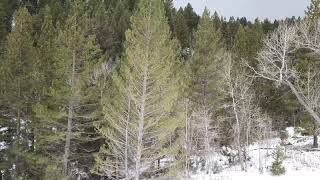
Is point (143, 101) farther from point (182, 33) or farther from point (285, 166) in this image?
point (182, 33)

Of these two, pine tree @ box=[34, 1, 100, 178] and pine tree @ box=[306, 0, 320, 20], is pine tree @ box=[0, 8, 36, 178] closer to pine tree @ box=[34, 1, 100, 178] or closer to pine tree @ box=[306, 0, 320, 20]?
pine tree @ box=[34, 1, 100, 178]

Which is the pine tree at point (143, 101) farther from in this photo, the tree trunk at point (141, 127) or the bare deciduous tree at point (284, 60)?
the bare deciduous tree at point (284, 60)

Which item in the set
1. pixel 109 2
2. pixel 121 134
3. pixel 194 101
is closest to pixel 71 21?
pixel 121 134

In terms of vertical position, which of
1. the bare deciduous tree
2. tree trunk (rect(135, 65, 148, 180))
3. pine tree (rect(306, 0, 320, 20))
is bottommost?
tree trunk (rect(135, 65, 148, 180))

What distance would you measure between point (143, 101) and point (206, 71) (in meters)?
12.5

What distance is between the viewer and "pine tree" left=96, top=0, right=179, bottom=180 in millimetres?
25547

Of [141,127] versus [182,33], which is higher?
[182,33]

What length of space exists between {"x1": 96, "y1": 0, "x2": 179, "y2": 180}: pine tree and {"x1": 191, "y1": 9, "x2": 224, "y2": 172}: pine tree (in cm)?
915

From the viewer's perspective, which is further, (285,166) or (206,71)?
(206,71)

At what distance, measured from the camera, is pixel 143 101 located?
83.4 ft

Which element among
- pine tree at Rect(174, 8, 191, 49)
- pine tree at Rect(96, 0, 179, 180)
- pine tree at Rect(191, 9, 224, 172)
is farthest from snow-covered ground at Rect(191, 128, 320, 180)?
pine tree at Rect(174, 8, 191, 49)

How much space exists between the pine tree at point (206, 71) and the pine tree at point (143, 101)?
30.0 ft

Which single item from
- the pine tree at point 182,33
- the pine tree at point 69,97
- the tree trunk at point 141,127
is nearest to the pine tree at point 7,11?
the pine tree at point 182,33

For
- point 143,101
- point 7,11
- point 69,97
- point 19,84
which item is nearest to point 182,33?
point 7,11
